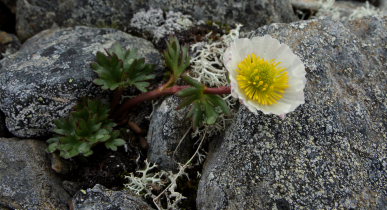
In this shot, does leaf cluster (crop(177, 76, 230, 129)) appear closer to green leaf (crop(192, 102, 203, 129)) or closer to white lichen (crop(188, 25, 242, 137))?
green leaf (crop(192, 102, 203, 129))

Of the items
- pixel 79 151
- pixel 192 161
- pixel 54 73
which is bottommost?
pixel 192 161

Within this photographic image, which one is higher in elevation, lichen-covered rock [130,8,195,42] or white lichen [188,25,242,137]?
lichen-covered rock [130,8,195,42]

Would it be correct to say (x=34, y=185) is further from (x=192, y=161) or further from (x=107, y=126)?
(x=192, y=161)

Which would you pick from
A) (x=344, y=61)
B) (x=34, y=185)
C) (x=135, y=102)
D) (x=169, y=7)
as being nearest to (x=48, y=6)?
(x=169, y=7)

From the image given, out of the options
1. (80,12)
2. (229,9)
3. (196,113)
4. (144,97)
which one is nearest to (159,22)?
(229,9)

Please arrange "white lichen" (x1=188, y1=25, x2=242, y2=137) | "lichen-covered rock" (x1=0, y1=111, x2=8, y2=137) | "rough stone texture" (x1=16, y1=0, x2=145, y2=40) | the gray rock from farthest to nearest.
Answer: the gray rock, "rough stone texture" (x1=16, y1=0, x2=145, y2=40), "lichen-covered rock" (x1=0, y1=111, x2=8, y2=137), "white lichen" (x1=188, y1=25, x2=242, y2=137)

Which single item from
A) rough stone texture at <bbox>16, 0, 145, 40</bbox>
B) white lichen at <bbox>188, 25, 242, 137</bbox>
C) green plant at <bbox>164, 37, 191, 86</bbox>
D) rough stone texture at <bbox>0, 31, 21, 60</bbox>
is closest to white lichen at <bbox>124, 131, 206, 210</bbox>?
white lichen at <bbox>188, 25, 242, 137</bbox>
